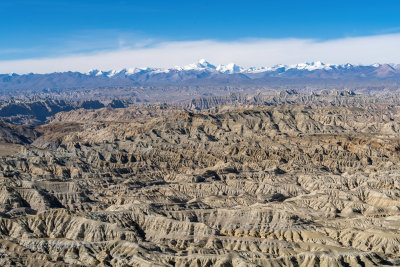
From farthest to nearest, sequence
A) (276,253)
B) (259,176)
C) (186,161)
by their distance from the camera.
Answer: (186,161)
(259,176)
(276,253)

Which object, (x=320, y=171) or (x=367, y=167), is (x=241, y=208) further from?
(x=367, y=167)

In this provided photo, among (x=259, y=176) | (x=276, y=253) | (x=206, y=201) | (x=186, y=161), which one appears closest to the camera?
(x=276, y=253)

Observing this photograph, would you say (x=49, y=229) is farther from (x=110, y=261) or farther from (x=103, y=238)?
(x=110, y=261)

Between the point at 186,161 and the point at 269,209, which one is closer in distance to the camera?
the point at 269,209

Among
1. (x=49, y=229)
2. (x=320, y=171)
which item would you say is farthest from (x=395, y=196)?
(x=49, y=229)

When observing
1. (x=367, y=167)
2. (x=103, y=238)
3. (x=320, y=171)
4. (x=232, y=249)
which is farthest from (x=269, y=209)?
(x=367, y=167)

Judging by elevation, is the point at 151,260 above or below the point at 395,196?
above
